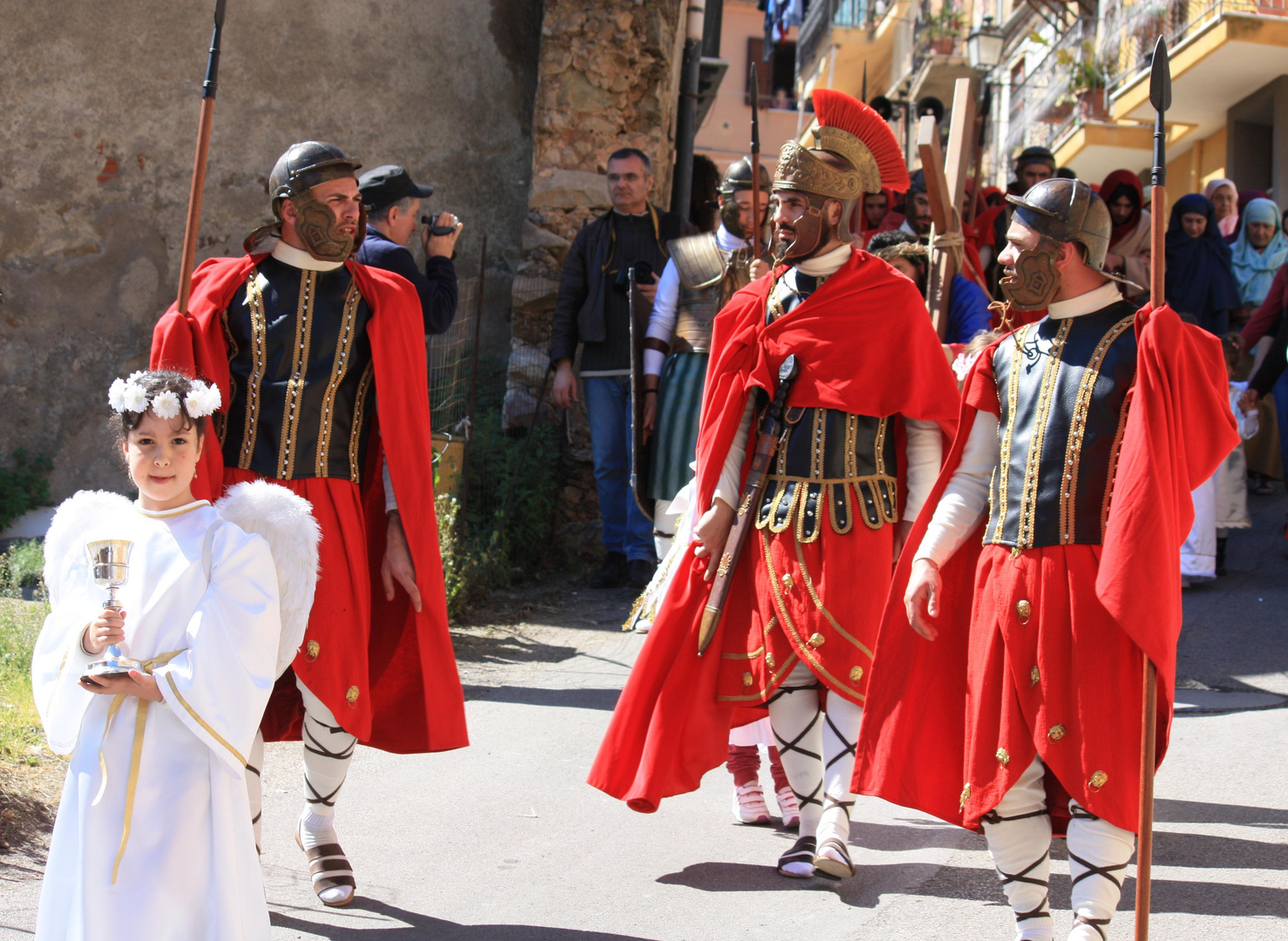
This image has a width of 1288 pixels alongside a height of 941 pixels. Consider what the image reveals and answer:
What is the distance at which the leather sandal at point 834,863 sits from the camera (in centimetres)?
379

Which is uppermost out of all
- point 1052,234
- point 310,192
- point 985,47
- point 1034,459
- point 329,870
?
point 985,47

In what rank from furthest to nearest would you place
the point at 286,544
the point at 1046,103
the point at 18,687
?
the point at 1046,103 → the point at 18,687 → the point at 286,544

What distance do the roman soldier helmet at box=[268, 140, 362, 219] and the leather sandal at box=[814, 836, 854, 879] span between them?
2321 mm

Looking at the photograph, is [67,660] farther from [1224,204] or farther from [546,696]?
[1224,204]

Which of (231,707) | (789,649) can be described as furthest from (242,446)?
(789,649)

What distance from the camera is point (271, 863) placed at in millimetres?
4074

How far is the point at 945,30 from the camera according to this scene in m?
26.9

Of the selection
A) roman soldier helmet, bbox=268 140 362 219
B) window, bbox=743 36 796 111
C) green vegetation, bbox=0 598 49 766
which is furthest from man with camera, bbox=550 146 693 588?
window, bbox=743 36 796 111

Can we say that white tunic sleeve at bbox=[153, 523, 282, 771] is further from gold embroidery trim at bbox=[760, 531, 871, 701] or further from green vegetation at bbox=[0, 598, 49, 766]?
green vegetation at bbox=[0, 598, 49, 766]

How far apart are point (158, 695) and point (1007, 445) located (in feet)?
6.73

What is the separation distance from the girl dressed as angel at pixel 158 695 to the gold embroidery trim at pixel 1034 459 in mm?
1757

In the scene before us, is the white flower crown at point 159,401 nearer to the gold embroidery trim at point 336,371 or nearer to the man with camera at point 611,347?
the gold embroidery trim at point 336,371

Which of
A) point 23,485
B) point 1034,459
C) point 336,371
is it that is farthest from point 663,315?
point 23,485

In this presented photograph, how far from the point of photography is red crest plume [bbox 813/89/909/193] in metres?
4.06
